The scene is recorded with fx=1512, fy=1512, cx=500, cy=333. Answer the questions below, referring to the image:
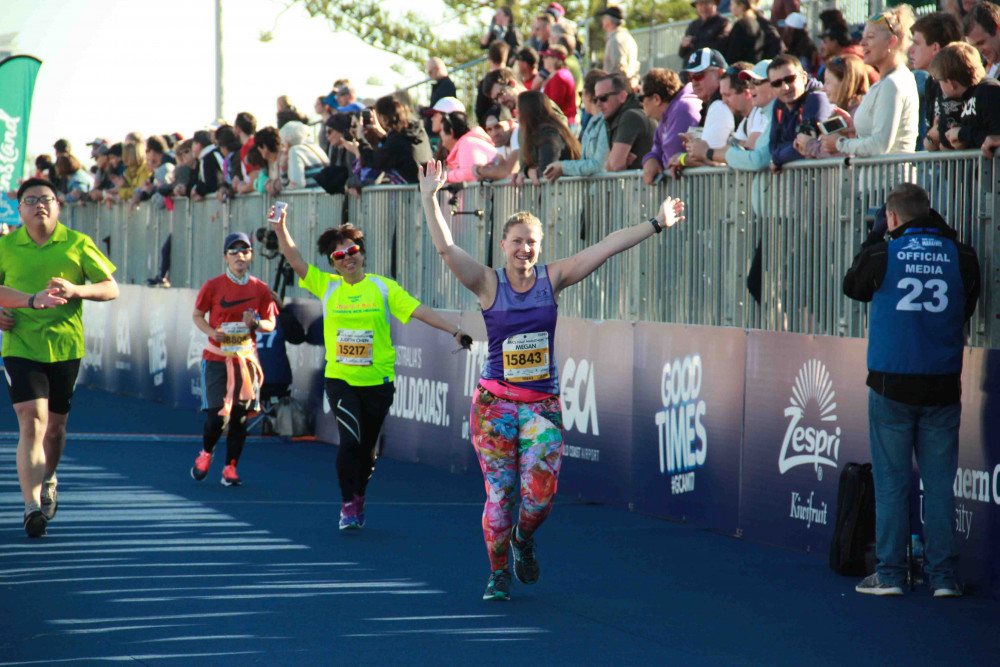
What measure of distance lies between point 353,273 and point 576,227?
240 cm

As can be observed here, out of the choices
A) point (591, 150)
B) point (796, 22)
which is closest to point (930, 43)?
point (591, 150)

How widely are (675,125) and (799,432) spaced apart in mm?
2717

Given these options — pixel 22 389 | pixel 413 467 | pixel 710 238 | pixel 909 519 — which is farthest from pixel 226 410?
pixel 909 519

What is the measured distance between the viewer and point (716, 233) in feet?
34.8

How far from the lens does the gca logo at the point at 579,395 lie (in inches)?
471

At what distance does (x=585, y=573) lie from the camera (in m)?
8.58

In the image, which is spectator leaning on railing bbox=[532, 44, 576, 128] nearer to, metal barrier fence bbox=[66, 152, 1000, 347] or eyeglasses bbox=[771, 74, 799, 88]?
metal barrier fence bbox=[66, 152, 1000, 347]

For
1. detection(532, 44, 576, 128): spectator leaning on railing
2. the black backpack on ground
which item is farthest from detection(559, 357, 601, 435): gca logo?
detection(532, 44, 576, 128): spectator leaning on railing

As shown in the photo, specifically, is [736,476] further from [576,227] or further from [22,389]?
[22,389]

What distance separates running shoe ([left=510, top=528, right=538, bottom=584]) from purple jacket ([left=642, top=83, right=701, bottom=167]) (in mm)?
4112

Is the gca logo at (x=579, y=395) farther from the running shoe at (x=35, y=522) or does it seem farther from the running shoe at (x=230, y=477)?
the running shoe at (x=35, y=522)

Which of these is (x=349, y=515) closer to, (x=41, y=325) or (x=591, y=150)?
(x=41, y=325)

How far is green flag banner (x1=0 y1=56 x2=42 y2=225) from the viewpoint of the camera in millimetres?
22047

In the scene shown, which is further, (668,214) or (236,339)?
(236,339)
